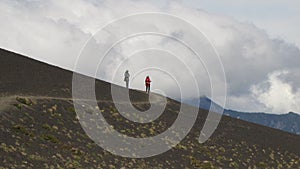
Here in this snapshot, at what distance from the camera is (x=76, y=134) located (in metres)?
47.3

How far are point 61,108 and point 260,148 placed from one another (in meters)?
26.3

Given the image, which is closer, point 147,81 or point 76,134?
point 76,134

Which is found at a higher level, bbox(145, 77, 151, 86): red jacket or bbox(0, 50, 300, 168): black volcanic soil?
bbox(145, 77, 151, 86): red jacket

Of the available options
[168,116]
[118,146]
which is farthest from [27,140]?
[168,116]

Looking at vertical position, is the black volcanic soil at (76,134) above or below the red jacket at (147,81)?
below

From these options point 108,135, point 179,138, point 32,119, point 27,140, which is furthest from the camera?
point 179,138

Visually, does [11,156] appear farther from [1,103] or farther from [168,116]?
[168,116]

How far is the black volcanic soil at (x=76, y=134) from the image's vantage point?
40.7 m

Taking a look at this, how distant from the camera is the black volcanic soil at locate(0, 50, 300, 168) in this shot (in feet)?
133

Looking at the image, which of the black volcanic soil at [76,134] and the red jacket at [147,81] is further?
the red jacket at [147,81]

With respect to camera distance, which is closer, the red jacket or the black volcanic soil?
the black volcanic soil

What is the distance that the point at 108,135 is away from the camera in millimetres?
49562

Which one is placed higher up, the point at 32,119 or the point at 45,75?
the point at 45,75

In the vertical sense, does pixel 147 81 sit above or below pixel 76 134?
above
